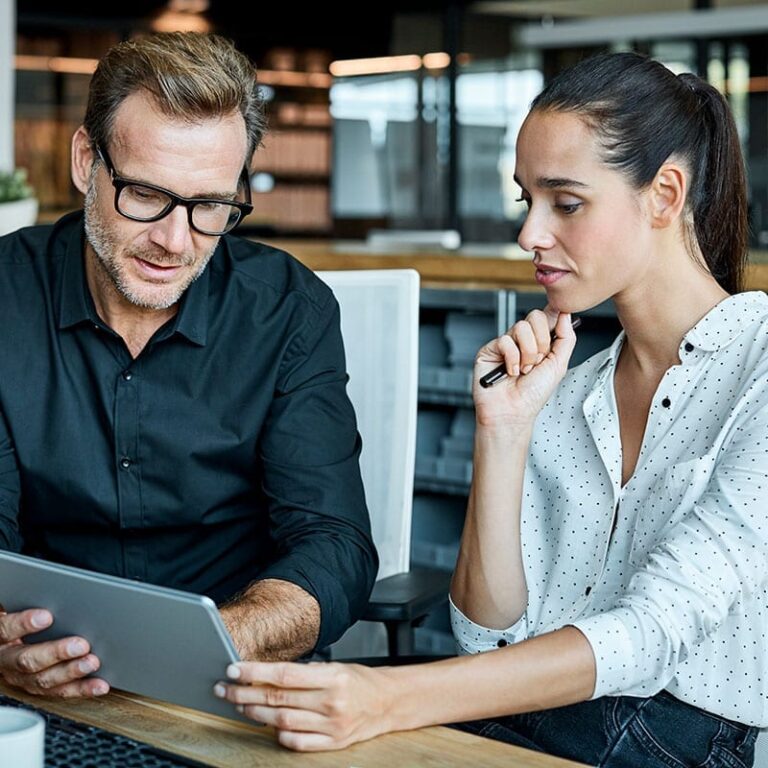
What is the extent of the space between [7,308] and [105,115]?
1.10 feet

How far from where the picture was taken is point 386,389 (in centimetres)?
207

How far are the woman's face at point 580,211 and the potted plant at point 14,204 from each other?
2546 millimetres

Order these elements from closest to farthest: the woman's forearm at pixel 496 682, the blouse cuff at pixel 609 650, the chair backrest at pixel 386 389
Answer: the woman's forearm at pixel 496 682
the blouse cuff at pixel 609 650
the chair backrest at pixel 386 389

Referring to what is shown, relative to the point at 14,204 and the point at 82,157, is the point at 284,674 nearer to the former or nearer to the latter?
the point at 82,157

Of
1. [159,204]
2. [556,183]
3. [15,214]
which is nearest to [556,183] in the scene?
[556,183]

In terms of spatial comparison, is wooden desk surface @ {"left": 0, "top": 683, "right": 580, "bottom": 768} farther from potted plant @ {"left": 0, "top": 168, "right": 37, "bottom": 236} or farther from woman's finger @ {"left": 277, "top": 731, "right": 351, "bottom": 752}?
potted plant @ {"left": 0, "top": 168, "right": 37, "bottom": 236}

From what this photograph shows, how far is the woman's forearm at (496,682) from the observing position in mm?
1221

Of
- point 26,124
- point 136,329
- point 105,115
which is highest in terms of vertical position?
point 26,124

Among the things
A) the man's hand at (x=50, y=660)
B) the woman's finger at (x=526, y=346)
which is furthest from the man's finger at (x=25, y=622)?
the woman's finger at (x=526, y=346)

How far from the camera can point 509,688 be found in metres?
1.28

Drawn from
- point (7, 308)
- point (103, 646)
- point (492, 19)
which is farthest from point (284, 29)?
point (103, 646)

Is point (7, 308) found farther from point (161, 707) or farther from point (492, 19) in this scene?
point (492, 19)

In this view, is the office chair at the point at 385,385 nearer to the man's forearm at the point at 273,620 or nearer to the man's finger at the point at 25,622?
the man's forearm at the point at 273,620

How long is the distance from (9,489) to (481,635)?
70 centimetres
